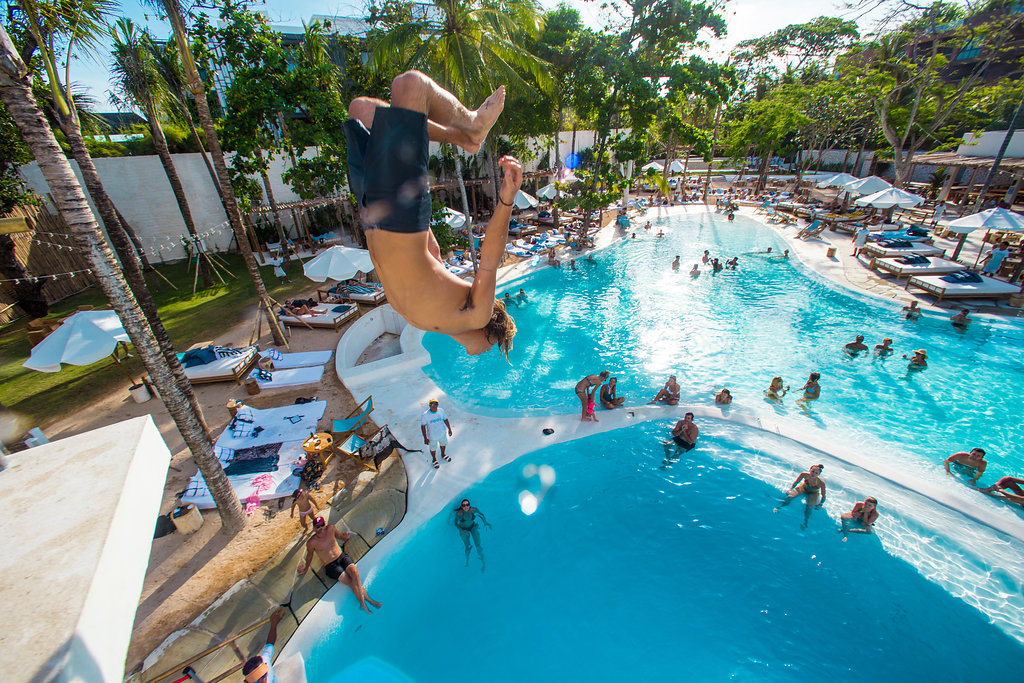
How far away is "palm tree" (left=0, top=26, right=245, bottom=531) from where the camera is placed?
12.6 feet

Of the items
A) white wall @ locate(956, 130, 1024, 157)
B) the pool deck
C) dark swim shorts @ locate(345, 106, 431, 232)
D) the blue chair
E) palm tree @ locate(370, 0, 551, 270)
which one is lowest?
the pool deck

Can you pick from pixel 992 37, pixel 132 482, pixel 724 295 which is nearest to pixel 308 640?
pixel 132 482

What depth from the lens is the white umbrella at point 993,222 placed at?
14773mm

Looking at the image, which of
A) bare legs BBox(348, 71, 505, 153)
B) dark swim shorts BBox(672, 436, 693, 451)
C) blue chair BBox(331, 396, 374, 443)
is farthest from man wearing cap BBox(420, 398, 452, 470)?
bare legs BBox(348, 71, 505, 153)

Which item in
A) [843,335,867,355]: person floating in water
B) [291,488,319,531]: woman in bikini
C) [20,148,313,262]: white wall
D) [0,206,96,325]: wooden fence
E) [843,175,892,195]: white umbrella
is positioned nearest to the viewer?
[291,488,319,531]: woman in bikini

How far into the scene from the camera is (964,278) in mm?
15039

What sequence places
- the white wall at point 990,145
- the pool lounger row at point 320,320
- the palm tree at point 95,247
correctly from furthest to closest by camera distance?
the white wall at point 990,145, the pool lounger row at point 320,320, the palm tree at point 95,247

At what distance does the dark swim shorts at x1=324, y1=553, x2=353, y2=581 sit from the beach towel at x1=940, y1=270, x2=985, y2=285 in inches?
865

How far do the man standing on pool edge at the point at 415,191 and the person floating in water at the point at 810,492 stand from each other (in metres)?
7.89

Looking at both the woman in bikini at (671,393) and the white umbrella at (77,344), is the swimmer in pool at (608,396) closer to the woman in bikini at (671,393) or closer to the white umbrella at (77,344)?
the woman in bikini at (671,393)

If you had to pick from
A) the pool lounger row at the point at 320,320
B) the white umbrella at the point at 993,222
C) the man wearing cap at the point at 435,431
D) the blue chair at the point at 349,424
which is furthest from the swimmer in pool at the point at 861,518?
the white umbrella at the point at 993,222

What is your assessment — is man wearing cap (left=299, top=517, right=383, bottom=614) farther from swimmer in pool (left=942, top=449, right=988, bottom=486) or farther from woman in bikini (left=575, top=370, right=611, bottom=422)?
swimmer in pool (left=942, top=449, right=988, bottom=486)

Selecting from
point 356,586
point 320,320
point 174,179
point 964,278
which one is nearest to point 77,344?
point 320,320

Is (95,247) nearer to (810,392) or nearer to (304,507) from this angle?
(304,507)
